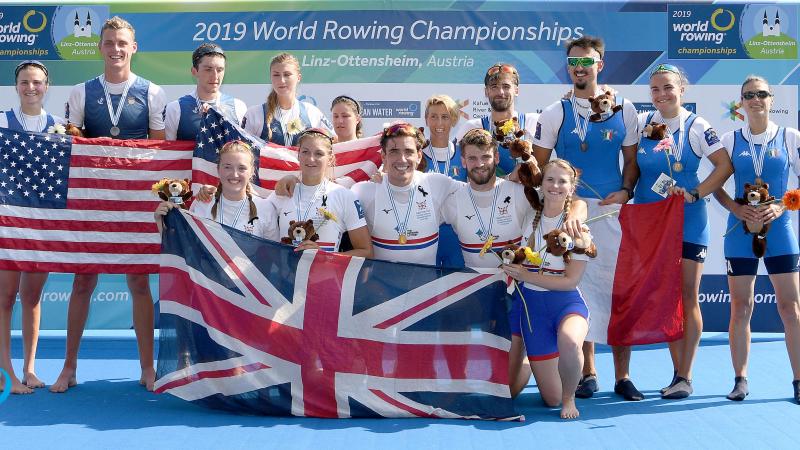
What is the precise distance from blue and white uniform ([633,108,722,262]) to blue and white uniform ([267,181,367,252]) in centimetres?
189

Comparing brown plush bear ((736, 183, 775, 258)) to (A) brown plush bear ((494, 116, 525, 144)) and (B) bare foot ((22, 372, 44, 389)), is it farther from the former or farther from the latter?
(B) bare foot ((22, 372, 44, 389))

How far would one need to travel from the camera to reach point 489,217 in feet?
16.9

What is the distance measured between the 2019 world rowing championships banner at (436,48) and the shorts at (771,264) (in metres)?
2.71

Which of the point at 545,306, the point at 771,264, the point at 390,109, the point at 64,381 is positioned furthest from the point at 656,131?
the point at 64,381

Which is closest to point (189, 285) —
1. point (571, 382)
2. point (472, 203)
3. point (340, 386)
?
point (340, 386)

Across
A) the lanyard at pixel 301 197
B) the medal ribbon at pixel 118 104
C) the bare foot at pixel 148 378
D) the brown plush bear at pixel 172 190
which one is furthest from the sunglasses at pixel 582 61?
the bare foot at pixel 148 378

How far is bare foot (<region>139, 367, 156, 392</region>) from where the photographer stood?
5680mm

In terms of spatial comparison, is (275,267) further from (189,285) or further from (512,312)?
(512,312)

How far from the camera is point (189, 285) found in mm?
5051

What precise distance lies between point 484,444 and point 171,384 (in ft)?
6.06

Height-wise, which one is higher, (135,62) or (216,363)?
(135,62)

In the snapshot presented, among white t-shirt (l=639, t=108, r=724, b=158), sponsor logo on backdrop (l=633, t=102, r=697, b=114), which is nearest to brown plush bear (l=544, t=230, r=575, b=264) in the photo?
white t-shirt (l=639, t=108, r=724, b=158)

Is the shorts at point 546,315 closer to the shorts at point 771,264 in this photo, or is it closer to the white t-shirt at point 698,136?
the shorts at point 771,264

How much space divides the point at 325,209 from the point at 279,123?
1.04 m
